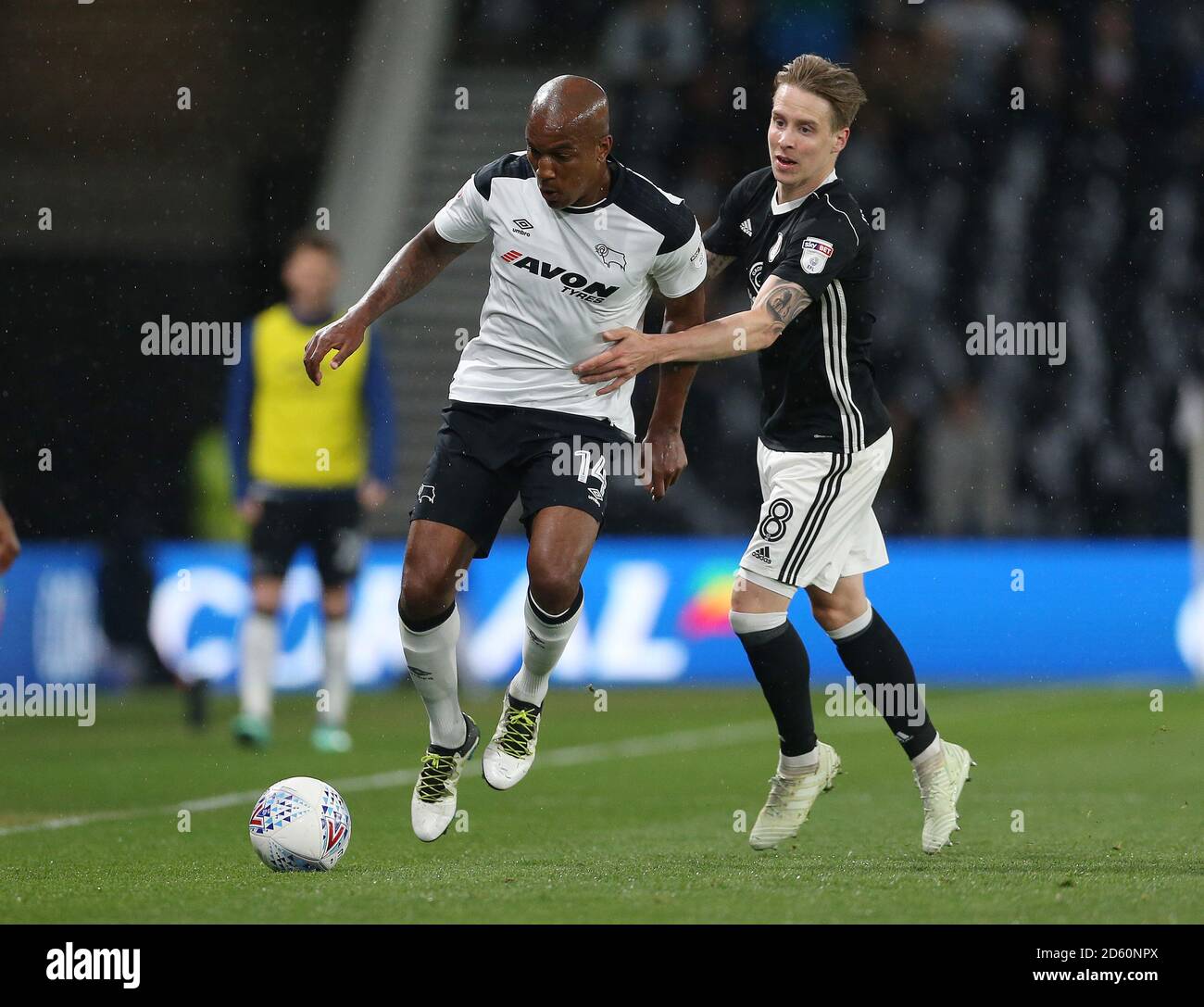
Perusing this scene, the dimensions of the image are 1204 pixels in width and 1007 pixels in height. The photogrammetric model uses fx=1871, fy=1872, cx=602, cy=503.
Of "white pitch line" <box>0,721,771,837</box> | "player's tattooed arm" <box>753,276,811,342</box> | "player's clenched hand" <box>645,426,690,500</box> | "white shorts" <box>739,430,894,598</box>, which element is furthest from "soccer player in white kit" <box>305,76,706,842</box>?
"white pitch line" <box>0,721,771,837</box>

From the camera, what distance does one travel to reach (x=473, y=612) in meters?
10.7

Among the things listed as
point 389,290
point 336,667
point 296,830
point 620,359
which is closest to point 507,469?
point 389,290

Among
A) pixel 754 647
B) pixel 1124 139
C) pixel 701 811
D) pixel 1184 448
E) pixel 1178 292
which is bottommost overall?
pixel 701 811

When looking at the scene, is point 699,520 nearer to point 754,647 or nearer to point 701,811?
point 701,811

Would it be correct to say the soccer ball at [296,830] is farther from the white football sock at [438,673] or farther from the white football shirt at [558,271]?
the white football shirt at [558,271]

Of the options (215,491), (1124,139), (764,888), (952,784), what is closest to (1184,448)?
(1124,139)

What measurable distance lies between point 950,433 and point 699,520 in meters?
1.81

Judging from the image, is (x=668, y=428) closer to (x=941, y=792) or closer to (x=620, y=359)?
(x=620, y=359)

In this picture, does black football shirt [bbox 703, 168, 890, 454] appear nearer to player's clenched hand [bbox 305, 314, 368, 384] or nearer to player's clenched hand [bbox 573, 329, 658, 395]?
player's clenched hand [bbox 573, 329, 658, 395]

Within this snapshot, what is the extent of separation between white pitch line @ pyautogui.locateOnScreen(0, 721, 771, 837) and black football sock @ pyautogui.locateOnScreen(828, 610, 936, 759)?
7.75ft

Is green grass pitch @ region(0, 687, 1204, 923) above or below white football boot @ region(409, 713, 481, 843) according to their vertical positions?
below

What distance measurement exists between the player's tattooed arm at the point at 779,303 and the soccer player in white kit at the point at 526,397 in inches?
13.3

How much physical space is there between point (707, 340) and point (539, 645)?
1117 millimetres

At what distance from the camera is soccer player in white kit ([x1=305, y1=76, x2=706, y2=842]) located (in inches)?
209
